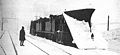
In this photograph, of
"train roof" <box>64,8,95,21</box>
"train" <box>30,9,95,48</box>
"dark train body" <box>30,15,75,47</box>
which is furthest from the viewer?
"dark train body" <box>30,15,75,47</box>

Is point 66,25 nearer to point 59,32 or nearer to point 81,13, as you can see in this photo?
point 81,13

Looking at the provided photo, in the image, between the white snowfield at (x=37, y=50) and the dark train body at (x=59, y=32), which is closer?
the white snowfield at (x=37, y=50)

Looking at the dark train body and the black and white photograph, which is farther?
the dark train body

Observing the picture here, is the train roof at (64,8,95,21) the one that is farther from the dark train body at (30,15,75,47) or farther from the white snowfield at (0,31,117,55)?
the white snowfield at (0,31,117,55)

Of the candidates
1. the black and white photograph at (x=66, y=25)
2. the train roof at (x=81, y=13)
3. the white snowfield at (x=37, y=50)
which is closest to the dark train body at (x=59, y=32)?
the black and white photograph at (x=66, y=25)

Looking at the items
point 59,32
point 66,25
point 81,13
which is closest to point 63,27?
point 66,25

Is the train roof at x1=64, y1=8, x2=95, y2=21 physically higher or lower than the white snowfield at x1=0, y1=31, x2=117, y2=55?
higher

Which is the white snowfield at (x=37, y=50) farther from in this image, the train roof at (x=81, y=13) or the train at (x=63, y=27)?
the train roof at (x=81, y=13)

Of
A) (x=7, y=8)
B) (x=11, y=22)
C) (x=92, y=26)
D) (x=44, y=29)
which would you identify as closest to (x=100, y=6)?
(x=92, y=26)

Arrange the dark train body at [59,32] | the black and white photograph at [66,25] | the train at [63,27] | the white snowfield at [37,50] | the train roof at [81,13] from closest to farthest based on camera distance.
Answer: the white snowfield at [37,50] < the black and white photograph at [66,25] < the train roof at [81,13] < the train at [63,27] < the dark train body at [59,32]

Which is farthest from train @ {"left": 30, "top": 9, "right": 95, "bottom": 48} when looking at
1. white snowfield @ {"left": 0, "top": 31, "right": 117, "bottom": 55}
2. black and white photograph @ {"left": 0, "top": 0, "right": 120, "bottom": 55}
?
white snowfield @ {"left": 0, "top": 31, "right": 117, "bottom": 55}

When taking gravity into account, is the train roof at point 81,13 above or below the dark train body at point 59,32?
above

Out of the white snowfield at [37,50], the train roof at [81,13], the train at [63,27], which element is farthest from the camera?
the train at [63,27]

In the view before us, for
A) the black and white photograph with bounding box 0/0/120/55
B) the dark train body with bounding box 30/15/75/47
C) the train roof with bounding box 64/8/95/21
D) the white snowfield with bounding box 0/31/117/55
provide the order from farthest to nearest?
the dark train body with bounding box 30/15/75/47 < the train roof with bounding box 64/8/95/21 < the black and white photograph with bounding box 0/0/120/55 < the white snowfield with bounding box 0/31/117/55
